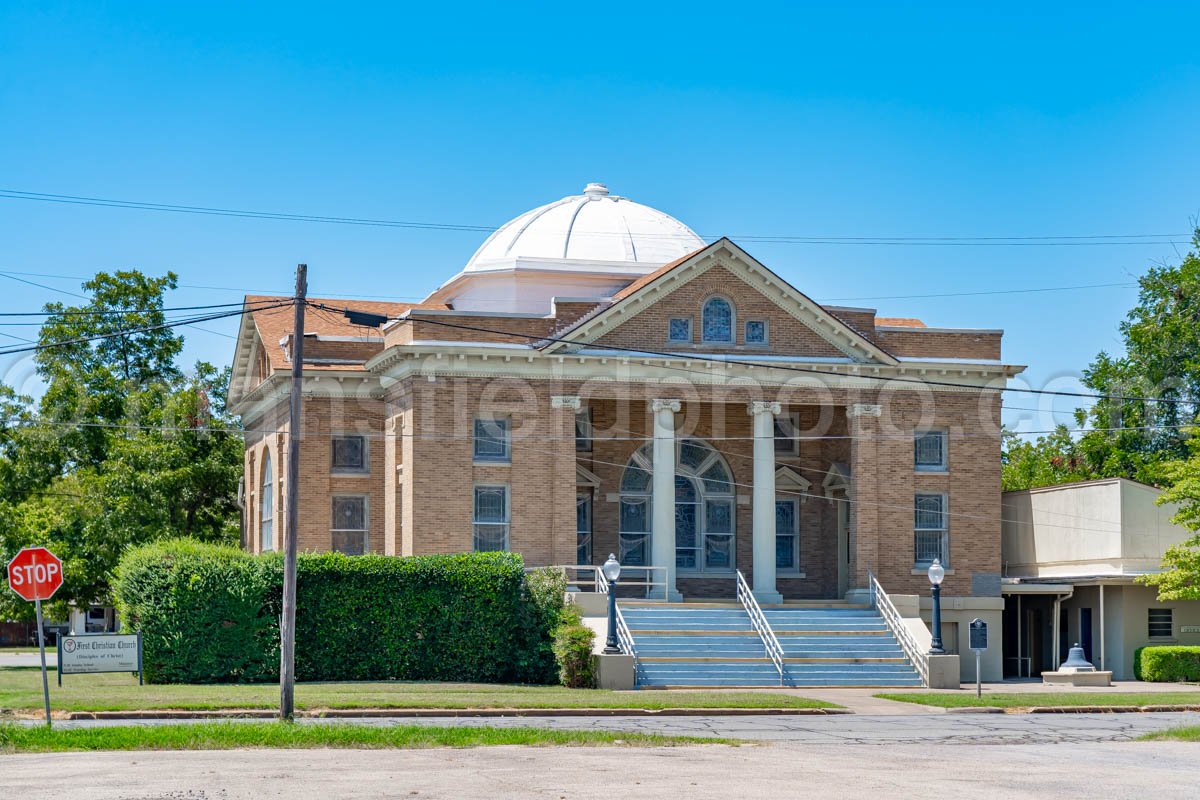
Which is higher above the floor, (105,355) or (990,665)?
(105,355)

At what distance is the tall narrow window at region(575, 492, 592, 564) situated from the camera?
42281 millimetres

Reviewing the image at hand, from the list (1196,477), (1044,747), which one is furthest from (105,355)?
(1044,747)

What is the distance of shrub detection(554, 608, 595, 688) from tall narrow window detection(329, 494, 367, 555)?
10.4 m

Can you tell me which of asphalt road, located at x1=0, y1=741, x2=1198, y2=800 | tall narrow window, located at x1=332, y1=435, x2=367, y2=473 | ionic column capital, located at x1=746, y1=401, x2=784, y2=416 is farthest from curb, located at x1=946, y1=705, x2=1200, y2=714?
tall narrow window, located at x1=332, y1=435, x2=367, y2=473

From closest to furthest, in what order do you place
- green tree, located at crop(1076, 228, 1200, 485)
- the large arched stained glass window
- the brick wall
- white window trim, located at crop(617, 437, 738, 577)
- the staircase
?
1. the staircase
2. the brick wall
3. white window trim, located at crop(617, 437, 738, 577)
4. the large arched stained glass window
5. green tree, located at crop(1076, 228, 1200, 485)

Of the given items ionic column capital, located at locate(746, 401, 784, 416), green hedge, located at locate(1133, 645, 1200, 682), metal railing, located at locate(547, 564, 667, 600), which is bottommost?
green hedge, located at locate(1133, 645, 1200, 682)

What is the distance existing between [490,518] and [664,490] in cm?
416

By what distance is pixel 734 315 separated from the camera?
1569 inches

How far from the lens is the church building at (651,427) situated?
3844cm

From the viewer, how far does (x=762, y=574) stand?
130 feet

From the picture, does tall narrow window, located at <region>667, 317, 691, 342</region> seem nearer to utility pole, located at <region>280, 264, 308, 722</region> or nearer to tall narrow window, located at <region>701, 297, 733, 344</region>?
tall narrow window, located at <region>701, 297, 733, 344</region>

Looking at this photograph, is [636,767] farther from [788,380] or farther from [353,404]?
[353,404]

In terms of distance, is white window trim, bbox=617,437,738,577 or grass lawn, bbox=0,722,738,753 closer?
grass lawn, bbox=0,722,738,753

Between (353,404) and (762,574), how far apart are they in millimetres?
11442
